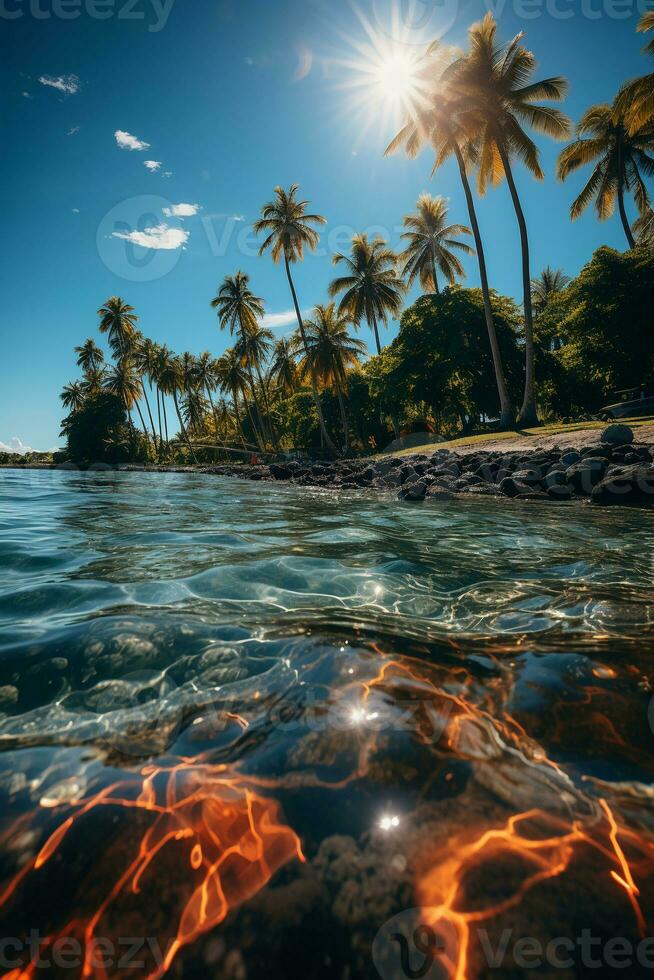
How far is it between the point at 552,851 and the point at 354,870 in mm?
477

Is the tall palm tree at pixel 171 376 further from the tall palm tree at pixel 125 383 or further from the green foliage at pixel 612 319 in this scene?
the green foliage at pixel 612 319

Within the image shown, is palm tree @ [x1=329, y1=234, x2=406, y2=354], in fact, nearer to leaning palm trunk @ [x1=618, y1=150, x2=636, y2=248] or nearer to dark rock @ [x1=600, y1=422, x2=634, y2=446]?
leaning palm trunk @ [x1=618, y1=150, x2=636, y2=248]

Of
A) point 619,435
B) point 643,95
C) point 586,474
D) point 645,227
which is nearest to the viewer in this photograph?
point 586,474

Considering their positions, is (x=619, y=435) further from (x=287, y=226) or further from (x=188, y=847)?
(x=287, y=226)

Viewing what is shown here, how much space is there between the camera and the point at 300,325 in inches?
1078

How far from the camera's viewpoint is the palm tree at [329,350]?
2884cm

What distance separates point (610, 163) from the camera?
73.8 feet

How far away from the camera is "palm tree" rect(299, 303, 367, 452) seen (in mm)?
28844

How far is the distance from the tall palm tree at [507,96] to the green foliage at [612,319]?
21.9 feet

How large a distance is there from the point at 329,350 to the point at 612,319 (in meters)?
15.9

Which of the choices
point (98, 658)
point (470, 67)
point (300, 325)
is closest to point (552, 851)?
point (98, 658)

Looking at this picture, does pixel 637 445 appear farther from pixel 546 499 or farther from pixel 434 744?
pixel 434 744

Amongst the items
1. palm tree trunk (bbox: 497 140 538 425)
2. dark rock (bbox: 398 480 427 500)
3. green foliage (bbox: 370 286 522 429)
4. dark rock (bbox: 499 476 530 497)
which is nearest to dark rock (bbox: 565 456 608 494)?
dark rock (bbox: 499 476 530 497)

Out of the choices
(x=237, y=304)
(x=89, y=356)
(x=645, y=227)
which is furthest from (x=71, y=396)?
(x=645, y=227)
